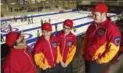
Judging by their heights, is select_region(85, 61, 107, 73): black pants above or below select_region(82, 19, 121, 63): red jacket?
below

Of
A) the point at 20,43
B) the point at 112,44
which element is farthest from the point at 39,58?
the point at 112,44

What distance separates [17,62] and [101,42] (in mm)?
748

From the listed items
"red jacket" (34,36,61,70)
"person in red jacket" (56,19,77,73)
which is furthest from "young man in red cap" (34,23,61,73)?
"person in red jacket" (56,19,77,73)

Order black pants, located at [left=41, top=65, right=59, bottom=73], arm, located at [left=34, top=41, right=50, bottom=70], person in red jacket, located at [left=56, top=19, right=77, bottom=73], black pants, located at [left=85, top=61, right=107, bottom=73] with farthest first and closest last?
person in red jacket, located at [left=56, top=19, right=77, bottom=73] → black pants, located at [left=41, top=65, right=59, bottom=73] → arm, located at [left=34, top=41, right=50, bottom=70] → black pants, located at [left=85, top=61, right=107, bottom=73]

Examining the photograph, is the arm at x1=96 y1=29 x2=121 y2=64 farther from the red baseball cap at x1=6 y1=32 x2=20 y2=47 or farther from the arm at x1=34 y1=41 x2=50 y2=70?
the red baseball cap at x1=6 y1=32 x2=20 y2=47

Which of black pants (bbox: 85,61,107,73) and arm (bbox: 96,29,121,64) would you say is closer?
arm (bbox: 96,29,121,64)

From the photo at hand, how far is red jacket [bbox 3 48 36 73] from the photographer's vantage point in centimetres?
202

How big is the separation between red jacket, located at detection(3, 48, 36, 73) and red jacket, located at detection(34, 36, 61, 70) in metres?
0.37

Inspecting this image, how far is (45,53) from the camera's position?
250cm

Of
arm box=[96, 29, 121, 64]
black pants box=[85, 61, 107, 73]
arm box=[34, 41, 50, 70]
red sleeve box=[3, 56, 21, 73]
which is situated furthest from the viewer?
arm box=[34, 41, 50, 70]

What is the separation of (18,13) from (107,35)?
192 inches

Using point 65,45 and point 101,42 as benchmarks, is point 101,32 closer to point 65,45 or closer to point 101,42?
point 101,42

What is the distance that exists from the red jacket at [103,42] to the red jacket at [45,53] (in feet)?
1.14

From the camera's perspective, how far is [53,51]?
259cm
